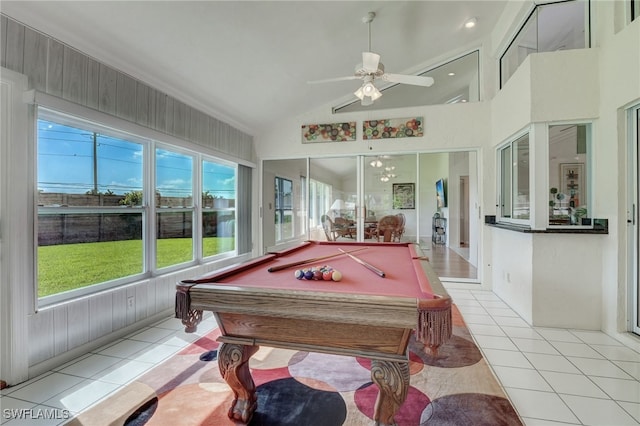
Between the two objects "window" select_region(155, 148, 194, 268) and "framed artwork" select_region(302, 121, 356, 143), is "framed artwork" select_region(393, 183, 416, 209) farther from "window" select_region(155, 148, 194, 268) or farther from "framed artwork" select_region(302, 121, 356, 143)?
"window" select_region(155, 148, 194, 268)

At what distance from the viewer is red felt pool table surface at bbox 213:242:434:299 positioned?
1.48m

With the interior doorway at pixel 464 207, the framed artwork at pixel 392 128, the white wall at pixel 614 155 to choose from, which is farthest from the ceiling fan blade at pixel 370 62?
the interior doorway at pixel 464 207

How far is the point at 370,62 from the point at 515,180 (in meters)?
2.57

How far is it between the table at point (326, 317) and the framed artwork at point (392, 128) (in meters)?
3.68

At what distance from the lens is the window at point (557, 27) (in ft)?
10.8

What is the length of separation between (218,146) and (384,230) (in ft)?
10.7

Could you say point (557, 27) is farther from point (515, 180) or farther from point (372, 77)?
point (372, 77)

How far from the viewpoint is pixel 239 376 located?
1.68m

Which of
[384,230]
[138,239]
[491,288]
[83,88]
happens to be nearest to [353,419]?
[138,239]

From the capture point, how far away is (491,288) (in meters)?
4.56

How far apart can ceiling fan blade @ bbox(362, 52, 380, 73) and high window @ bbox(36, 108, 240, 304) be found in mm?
2469


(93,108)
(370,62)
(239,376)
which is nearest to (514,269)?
(370,62)

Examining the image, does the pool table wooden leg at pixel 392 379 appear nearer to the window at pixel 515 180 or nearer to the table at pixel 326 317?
the table at pixel 326 317

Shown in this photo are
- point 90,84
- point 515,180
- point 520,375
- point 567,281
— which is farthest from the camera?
point 515,180
